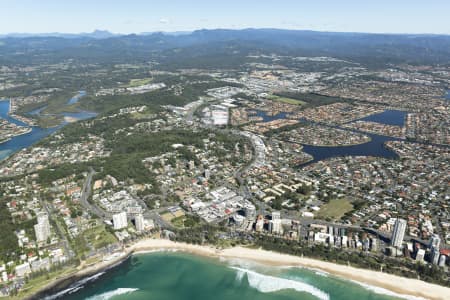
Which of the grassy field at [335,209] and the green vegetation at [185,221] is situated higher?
the grassy field at [335,209]

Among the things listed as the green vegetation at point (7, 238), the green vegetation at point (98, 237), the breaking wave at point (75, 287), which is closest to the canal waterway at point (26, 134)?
the green vegetation at point (7, 238)

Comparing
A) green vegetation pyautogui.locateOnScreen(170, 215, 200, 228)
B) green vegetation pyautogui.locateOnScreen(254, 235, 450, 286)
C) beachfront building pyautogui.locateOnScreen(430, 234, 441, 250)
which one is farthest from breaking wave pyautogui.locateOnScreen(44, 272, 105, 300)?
beachfront building pyautogui.locateOnScreen(430, 234, 441, 250)

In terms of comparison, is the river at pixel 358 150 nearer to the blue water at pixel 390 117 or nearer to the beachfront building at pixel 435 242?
the blue water at pixel 390 117

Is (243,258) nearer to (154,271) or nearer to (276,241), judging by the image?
(276,241)

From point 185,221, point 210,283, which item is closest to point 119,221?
point 185,221

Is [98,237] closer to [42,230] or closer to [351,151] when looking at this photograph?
[42,230]

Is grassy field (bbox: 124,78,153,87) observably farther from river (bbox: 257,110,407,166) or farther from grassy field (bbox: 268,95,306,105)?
river (bbox: 257,110,407,166)
